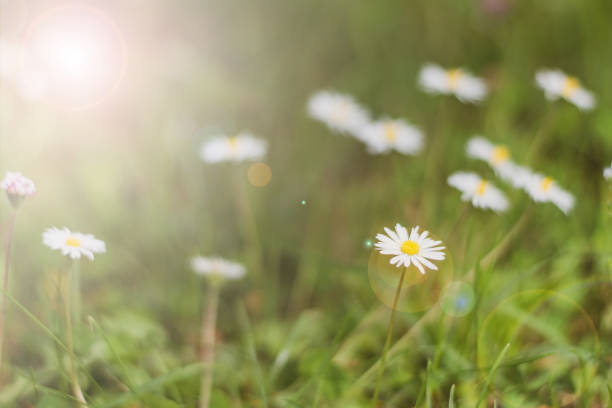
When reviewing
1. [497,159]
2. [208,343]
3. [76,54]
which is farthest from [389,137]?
[76,54]

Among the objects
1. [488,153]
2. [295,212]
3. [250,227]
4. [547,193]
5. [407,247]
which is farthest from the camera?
[295,212]

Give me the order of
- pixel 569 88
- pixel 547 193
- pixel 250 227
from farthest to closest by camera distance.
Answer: pixel 250 227, pixel 569 88, pixel 547 193

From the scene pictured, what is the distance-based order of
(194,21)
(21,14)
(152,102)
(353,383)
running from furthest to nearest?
(194,21) < (152,102) < (21,14) < (353,383)

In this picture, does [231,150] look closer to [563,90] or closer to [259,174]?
[259,174]

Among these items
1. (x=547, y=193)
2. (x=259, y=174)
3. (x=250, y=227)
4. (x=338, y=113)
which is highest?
(x=338, y=113)

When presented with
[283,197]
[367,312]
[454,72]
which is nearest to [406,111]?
[454,72]

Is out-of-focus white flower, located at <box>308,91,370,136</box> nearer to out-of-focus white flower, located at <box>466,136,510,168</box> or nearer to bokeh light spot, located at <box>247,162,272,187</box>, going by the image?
bokeh light spot, located at <box>247,162,272,187</box>

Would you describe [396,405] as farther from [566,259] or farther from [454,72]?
[454,72]
